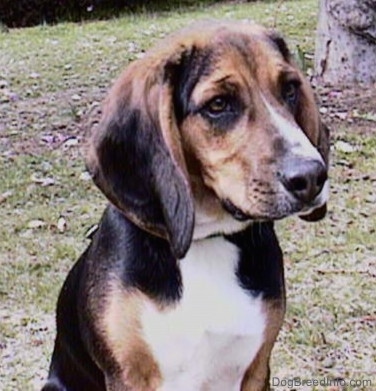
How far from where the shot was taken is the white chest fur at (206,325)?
262 cm

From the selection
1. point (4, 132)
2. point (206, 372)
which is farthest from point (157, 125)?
point (4, 132)

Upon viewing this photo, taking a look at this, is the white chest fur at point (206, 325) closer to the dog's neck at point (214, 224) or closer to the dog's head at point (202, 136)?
the dog's neck at point (214, 224)

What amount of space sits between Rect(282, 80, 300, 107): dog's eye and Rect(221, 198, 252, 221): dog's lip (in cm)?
30

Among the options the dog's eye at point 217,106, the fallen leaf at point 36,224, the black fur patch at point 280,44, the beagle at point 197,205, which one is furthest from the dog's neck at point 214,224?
the fallen leaf at point 36,224

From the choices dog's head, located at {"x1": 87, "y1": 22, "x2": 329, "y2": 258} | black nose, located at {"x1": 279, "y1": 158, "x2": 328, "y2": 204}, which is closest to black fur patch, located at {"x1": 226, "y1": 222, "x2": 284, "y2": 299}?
dog's head, located at {"x1": 87, "y1": 22, "x2": 329, "y2": 258}

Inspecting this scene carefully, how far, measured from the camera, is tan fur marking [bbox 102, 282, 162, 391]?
103 inches

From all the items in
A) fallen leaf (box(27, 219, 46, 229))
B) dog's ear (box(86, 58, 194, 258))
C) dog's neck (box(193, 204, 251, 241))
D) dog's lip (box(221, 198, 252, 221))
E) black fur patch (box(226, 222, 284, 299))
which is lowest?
fallen leaf (box(27, 219, 46, 229))

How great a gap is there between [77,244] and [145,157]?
2.22 metres

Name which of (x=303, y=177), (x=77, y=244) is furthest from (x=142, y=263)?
(x=77, y=244)

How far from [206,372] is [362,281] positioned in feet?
5.42

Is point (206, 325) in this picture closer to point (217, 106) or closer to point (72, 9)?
point (217, 106)

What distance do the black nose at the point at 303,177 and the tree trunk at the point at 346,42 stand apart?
4.72 meters

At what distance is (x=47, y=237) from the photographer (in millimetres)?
4781

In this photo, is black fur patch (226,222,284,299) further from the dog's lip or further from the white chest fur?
the dog's lip
